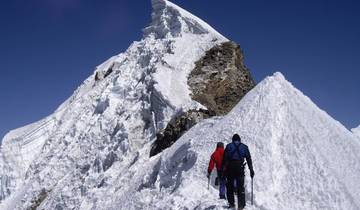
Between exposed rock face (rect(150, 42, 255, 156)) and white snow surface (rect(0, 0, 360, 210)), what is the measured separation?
0.80 metres

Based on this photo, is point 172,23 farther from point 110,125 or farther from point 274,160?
point 274,160

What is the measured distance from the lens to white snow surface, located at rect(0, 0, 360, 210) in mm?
15734

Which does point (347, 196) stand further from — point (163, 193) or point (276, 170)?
point (163, 193)

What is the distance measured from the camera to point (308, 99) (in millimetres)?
20625

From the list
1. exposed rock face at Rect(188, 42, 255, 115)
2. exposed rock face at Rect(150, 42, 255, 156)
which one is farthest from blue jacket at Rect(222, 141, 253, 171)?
Answer: exposed rock face at Rect(188, 42, 255, 115)

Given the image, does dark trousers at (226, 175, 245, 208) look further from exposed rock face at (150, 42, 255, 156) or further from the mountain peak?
the mountain peak

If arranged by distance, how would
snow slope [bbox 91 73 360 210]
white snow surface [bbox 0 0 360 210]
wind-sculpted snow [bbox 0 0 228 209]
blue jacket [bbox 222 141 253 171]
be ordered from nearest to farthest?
blue jacket [bbox 222 141 253 171] < snow slope [bbox 91 73 360 210] < white snow surface [bbox 0 0 360 210] < wind-sculpted snow [bbox 0 0 228 209]

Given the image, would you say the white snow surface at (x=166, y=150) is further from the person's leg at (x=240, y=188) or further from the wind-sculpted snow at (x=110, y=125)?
the person's leg at (x=240, y=188)

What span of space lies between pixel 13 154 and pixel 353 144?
3011 centimetres

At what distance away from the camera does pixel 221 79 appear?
32656 mm

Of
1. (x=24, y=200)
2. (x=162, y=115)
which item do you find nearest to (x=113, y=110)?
(x=162, y=115)

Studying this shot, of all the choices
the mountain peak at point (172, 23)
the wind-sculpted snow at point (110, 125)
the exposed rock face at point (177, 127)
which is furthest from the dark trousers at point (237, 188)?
the mountain peak at point (172, 23)

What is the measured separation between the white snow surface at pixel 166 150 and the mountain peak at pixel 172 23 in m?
0.09

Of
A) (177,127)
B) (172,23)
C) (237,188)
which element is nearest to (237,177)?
(237,188)
